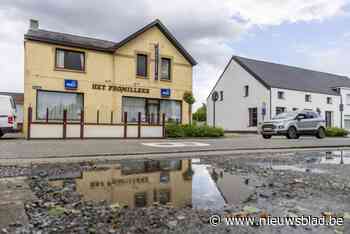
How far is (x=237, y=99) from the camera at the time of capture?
34938mm

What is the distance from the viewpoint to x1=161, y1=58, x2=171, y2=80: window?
867 inches

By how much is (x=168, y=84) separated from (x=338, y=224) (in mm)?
19312

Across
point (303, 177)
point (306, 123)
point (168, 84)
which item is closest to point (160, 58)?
point (168, 84)

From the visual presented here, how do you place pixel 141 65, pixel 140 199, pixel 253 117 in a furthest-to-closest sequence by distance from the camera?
1. pixel 253 117
2. pixel 141 65
3. pixel 140 199

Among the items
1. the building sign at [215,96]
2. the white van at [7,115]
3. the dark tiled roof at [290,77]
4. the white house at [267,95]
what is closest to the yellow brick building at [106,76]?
the white van at [7,115]

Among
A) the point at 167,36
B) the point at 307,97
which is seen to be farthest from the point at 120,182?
the point at 307,97

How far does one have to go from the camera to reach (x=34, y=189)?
14.5 ft

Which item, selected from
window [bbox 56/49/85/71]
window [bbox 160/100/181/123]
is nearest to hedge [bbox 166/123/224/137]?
window [bbox 160/100/181/123]

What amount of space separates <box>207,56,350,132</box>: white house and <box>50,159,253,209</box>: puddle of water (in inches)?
1040

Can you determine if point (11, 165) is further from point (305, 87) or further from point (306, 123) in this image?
point (305, 87)

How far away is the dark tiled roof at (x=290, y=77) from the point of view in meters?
32.7

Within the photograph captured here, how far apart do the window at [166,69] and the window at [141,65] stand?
4.64 ft

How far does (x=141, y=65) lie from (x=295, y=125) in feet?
37.5

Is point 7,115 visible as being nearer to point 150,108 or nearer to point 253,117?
point 150,108
